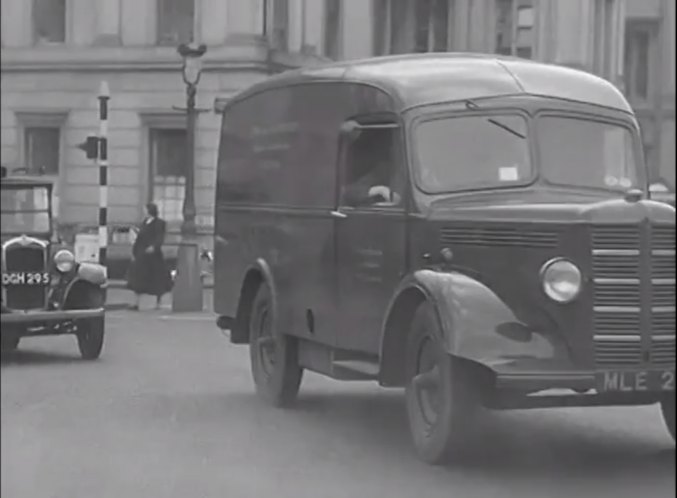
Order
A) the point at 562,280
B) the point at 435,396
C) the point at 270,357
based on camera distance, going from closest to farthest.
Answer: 1. the point at 562,280
2. the point at 435,396
3. the point at 270,357

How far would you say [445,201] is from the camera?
6.77ft

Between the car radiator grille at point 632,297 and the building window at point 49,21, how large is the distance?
1.46 ft

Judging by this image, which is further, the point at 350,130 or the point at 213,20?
the point at 350,130

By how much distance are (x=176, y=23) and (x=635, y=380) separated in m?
0.43

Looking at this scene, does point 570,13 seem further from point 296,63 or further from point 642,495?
point 642,495

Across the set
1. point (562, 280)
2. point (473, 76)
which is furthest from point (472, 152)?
point (562, 280)

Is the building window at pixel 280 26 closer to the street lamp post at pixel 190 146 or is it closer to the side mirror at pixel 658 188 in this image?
the street lamp post at pixel 190 146

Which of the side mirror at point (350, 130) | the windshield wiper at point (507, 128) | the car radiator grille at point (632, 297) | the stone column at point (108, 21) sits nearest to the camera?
the car radiator grille at point (632, 297)

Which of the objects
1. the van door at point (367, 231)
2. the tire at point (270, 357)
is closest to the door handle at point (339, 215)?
the van door at point (367, 231)

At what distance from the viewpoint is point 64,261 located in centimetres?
104

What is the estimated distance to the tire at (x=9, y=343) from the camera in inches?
40.0

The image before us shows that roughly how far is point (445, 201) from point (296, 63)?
3.14 feet

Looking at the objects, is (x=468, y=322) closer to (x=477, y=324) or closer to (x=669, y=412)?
(x=477, y=324)

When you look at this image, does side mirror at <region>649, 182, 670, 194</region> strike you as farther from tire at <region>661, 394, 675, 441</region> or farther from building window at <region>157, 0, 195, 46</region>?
building window at <region>157, 0, 195, 46</region>
